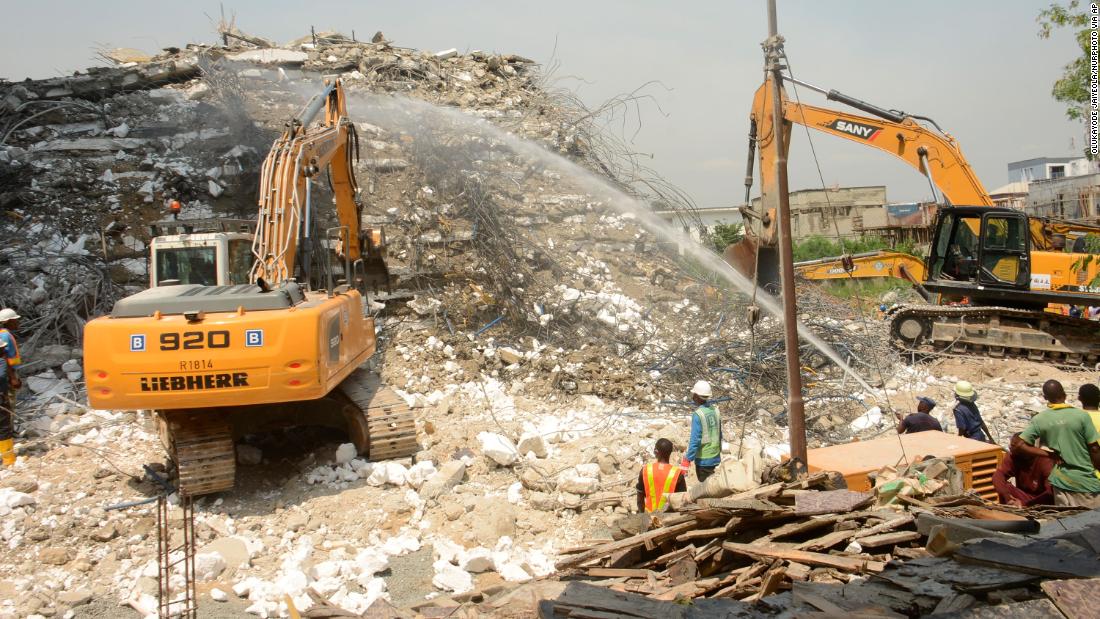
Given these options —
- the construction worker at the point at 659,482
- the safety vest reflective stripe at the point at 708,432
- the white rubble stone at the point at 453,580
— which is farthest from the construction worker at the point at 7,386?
the safety vest reflective stripe at the point at 708,432

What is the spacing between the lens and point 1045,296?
11.5 meters

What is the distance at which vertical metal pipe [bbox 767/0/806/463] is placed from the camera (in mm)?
5750

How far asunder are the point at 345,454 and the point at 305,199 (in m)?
2.50

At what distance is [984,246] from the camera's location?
11758 millimetres

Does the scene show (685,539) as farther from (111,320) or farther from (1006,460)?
(111,320)

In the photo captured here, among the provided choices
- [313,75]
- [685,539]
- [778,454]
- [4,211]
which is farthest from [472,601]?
[313,75]

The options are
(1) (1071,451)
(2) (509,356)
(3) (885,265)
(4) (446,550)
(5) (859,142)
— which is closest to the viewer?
(1) (1071,451)

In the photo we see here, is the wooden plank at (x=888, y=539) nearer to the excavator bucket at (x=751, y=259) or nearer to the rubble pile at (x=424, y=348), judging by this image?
the rubble pile at (x=424, y=348)

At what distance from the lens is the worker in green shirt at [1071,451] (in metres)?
5.74

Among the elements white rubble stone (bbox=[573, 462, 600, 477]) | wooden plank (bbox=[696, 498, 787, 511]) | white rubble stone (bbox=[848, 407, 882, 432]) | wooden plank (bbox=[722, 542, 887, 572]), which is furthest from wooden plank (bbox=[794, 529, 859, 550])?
white rubble stone (bbox=[848, 407, 882, 432])

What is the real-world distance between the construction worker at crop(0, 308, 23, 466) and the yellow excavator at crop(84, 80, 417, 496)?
150 cm

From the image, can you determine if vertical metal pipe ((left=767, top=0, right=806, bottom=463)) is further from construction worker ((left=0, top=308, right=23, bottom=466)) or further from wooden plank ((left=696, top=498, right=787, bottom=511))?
construction worker ((left=0, top=308, right=23, bottom=466))

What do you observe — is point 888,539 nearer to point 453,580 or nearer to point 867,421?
point 453,580

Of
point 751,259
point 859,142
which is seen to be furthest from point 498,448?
point 859,142
